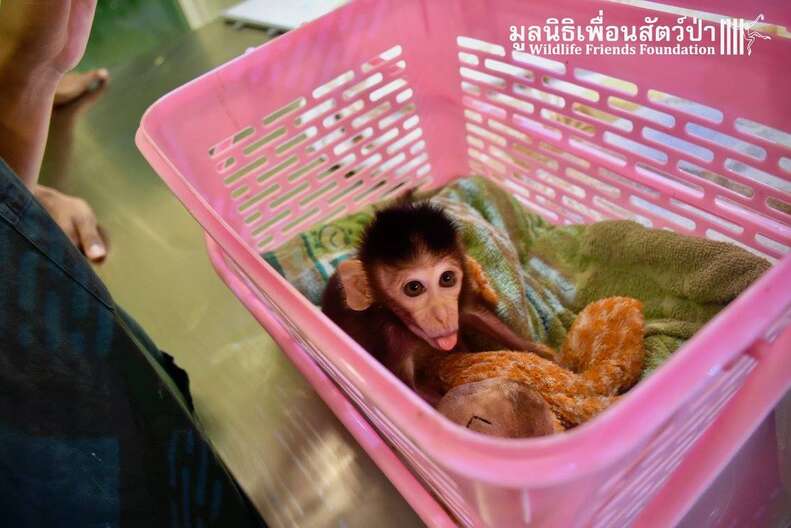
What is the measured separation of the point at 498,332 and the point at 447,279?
138 millimetres

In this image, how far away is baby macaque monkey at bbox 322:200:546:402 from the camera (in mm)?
616

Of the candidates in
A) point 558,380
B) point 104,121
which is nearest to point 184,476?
point 558,380

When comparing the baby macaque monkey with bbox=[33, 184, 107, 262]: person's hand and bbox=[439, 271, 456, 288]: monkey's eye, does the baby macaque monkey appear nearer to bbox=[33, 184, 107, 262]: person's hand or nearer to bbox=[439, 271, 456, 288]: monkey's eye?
bbox=[439, 271, 456, 288]: monkey's eye

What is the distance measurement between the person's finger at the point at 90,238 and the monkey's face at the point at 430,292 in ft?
2.56

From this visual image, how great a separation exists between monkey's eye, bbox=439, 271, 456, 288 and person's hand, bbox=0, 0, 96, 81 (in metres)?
0.40

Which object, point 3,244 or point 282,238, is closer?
point 3,244

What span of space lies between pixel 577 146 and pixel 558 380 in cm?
36

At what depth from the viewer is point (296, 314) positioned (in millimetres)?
396

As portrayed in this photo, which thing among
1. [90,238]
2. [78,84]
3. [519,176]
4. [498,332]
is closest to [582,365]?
[498,332]

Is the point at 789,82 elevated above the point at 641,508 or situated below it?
above

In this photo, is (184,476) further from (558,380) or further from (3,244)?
(558,380)

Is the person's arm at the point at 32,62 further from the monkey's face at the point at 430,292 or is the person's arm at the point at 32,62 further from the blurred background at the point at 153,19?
the blurred background at the point at 153,19

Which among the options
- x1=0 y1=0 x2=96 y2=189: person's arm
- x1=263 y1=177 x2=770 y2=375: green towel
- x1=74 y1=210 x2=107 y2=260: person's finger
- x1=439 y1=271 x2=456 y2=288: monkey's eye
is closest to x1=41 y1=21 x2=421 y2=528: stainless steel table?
x1=74 y1=210 x2=107 y2=260: person's finger

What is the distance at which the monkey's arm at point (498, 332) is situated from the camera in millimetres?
722
